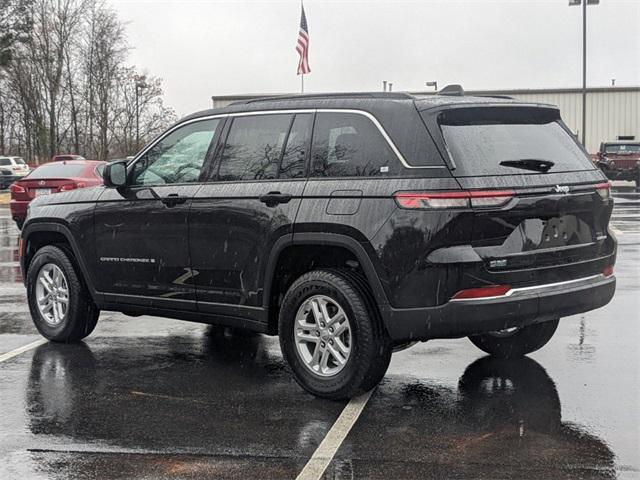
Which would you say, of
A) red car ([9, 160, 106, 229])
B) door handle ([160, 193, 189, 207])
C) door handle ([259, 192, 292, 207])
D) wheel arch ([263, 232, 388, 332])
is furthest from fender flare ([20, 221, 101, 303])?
red car ([9, 160, 106, 229])

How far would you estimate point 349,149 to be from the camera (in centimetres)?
512

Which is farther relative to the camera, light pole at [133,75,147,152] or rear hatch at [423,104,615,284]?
light pole at [133,75,147,152]

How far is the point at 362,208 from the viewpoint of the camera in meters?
4.86

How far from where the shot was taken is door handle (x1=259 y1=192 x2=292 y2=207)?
17.2 feet

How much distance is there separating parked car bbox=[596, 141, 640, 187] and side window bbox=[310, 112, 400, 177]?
28.6 m

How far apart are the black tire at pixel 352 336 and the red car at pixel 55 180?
11137 mm

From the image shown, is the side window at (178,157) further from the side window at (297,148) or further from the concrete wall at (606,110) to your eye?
the concrete wall at (606,110)

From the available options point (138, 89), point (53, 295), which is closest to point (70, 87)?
point (138, 89)

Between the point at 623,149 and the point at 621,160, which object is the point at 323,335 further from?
the point at 623,149

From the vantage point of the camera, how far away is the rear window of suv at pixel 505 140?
4.77 m

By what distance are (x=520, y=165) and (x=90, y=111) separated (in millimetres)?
55709

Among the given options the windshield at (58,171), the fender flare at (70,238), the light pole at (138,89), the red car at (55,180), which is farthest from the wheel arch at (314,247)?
the light pole at (138,89)

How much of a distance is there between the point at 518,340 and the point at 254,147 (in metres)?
2.39

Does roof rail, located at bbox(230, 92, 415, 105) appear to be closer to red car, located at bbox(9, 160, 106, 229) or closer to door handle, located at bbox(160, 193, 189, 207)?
door handle, located at bbox(160, 193, 189, 207)
